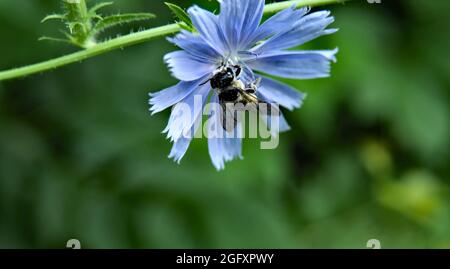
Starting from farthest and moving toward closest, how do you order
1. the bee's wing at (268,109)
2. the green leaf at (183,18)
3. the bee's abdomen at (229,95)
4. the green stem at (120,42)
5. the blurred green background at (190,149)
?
the blurred green background at (190,149) → the bee's wing at (268,109) → the bee's abdomen at (229,95) → the green stem at (120,42) → the green leaf at (183,18)

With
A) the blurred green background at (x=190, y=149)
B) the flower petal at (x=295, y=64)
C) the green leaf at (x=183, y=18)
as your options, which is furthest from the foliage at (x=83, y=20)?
the blurred green background at (x=190, y=149)

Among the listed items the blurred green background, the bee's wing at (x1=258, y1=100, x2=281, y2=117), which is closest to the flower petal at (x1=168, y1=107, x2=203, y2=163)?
the bee's wing at (x1=258, y1=100, x2=281, y2=117)

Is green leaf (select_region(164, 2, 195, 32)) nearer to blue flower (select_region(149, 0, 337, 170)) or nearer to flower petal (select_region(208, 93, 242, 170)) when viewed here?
blue flower (select_region(149, 0, 337, 170))

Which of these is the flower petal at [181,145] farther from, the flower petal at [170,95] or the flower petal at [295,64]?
the flower petal at [295,64]

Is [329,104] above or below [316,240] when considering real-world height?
above

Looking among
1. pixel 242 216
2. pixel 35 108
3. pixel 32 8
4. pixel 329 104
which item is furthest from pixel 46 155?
pixel 329 104

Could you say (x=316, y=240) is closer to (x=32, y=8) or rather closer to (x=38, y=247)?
(x=38, y=247)

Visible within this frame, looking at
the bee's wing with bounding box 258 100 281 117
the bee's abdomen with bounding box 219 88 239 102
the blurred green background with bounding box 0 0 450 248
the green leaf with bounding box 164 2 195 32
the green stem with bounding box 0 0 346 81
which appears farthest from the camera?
the blurred green background with bounding box 0 0 450 248

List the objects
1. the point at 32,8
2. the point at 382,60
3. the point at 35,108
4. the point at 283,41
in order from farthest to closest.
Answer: the point at 382,60, the point at 35,108, the point at 32,8, the point at 283,41
